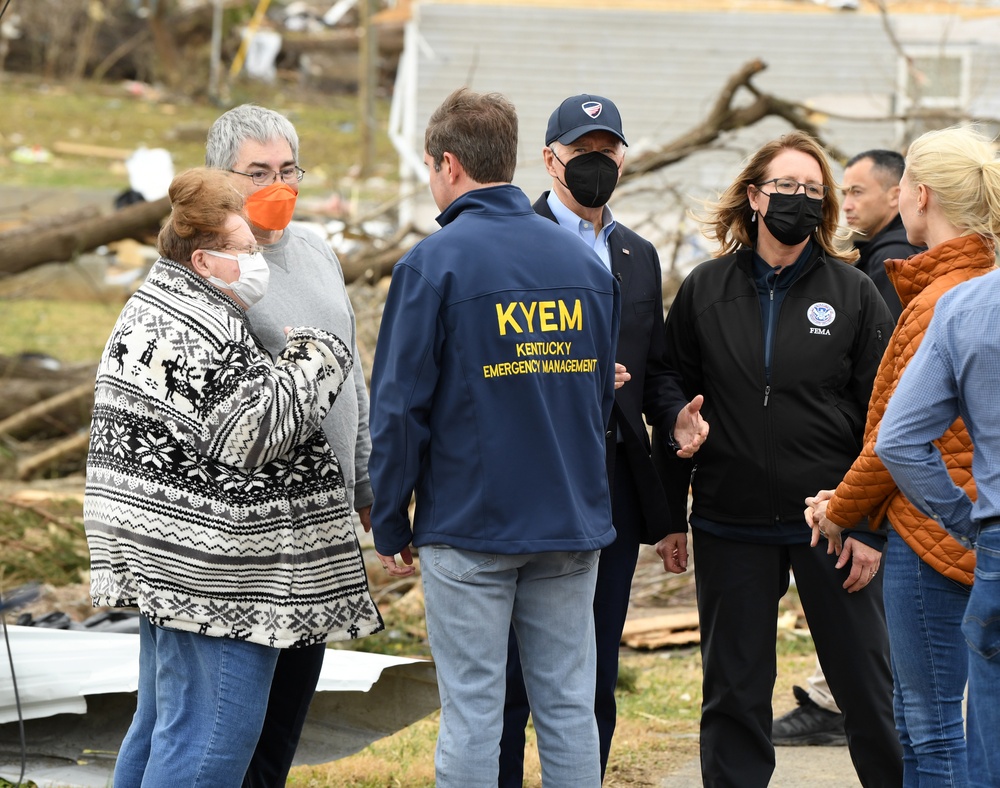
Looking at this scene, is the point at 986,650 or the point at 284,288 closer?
the point at 986,650

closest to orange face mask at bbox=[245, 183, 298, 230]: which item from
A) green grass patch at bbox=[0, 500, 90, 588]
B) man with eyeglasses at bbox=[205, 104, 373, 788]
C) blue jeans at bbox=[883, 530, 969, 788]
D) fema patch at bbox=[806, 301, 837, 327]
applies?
man with eyeglasses at bbox=[205, 104, 373, 788]

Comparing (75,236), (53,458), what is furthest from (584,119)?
(75,236)

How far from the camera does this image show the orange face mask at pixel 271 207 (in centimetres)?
347

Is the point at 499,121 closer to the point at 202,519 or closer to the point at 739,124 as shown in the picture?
the point at 202,519

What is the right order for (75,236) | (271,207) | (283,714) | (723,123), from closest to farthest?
(271,207)
(283,714)
(723,123)
(75,236)

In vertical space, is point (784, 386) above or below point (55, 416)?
below

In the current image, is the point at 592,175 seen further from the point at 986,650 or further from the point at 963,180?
the point at 986,650

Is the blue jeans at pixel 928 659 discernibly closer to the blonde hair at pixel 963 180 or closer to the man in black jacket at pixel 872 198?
the blonde hair at pixel 963 180

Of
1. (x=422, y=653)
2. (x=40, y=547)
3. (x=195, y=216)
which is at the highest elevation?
(x=195, y=216)

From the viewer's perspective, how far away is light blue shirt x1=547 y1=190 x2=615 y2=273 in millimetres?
3846

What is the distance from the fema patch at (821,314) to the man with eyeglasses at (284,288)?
139cm

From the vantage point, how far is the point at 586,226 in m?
3.88

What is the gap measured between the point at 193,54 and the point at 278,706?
91.3 feet

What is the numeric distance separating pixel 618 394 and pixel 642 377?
0.55ft
